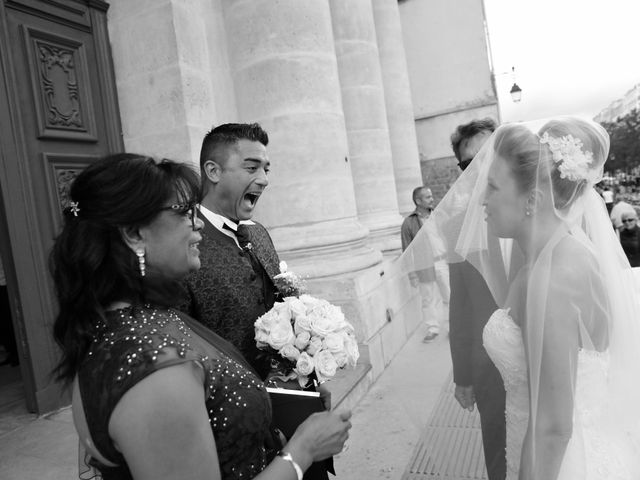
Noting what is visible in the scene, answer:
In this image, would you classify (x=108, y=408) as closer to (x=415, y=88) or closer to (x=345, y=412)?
(x=345, y=412)

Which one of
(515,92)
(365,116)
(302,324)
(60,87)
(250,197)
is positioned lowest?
(302,324)

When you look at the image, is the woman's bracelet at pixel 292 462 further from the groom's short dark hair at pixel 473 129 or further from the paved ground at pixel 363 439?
the groom's short dark hair at pixel 473 129

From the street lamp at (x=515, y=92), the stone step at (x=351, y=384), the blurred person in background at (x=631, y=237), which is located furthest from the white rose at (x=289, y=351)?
the street lamp at (x=515, y=92)

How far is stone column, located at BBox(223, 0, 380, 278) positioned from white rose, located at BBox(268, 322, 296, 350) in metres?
2.98

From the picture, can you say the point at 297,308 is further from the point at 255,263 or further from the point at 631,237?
the point at 631,237

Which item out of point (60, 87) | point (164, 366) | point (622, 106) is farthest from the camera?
point (622, 106)

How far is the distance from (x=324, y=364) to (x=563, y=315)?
0.95 m

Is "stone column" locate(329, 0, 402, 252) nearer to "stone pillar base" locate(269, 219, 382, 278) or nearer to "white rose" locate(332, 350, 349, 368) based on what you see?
"stone pillar base" locate(269, 219, 382, 278)

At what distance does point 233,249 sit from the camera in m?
2.42

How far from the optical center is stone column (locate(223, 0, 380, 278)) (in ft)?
16.3

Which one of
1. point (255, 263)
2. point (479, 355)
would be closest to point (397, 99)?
point (255, 263)

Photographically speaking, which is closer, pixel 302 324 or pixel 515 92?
pixel 302 324

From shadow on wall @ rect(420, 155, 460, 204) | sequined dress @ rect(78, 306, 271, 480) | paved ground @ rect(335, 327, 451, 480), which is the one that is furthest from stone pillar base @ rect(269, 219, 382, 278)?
shadow on wall @ rect(420, 155, 460, 204)

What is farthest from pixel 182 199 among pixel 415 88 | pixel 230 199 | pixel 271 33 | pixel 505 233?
pixel 415 88
